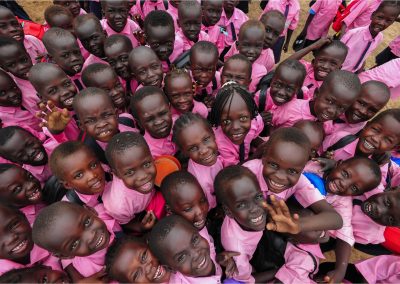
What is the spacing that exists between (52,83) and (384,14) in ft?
12.8

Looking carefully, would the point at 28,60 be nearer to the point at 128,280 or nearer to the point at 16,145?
the point at 16,145

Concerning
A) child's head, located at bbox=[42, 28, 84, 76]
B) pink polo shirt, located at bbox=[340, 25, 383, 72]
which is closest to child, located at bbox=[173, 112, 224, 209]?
child's head, located at bbox=[42, 28, 84, 76]

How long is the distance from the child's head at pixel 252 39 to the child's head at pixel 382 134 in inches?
57.2

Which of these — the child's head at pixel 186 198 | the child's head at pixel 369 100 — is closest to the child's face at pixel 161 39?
the child's head at pixel 186 198

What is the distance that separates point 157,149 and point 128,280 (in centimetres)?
112

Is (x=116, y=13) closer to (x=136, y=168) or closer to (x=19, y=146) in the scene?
(x=19, y=146)

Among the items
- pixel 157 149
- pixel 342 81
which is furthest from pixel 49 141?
pixel 342 81

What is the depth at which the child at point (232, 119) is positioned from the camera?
218 cm

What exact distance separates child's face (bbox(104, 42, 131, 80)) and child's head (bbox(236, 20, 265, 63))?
1.29m

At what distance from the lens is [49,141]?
2.42 metres

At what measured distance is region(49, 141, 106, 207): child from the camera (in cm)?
182

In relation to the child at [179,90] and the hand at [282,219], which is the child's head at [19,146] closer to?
the child at [179,90]

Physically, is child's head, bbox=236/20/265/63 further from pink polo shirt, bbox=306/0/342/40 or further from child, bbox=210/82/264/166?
pink polo shirt, bbox=306/0/342/40

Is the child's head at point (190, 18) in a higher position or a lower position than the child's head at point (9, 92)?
higher
